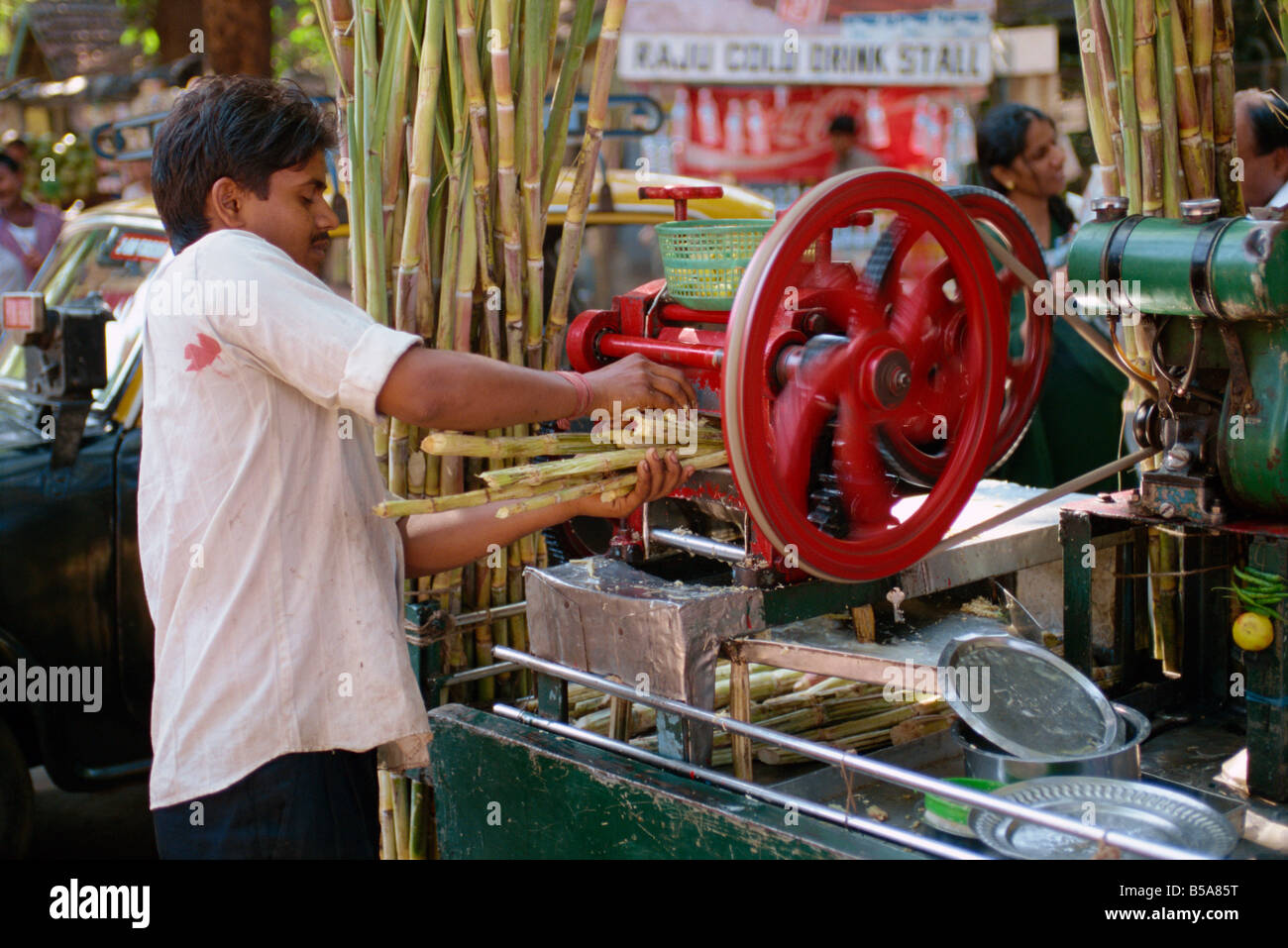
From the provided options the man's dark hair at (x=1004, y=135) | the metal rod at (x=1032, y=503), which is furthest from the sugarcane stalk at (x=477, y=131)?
the man's dark hair at (x=1004, y=135)

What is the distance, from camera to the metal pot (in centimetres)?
197

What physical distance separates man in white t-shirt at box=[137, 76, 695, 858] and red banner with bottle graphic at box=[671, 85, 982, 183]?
6.42 metres

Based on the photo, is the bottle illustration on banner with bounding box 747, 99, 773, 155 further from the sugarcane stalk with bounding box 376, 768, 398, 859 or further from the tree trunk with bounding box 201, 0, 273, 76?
the sugarcane stalk with bounding box 376, 768, 398, 859

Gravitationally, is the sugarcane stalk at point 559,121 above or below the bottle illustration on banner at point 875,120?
below

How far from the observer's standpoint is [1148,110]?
2529mm

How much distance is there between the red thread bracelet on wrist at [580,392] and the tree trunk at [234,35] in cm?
352

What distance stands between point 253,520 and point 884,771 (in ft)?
3.44

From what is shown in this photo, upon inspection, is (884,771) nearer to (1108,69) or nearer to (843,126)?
(1108,69)

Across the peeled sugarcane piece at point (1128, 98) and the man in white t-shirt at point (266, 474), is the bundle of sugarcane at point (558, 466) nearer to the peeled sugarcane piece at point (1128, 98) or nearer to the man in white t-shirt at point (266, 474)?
the man in white t-shirt at point (266, 474)

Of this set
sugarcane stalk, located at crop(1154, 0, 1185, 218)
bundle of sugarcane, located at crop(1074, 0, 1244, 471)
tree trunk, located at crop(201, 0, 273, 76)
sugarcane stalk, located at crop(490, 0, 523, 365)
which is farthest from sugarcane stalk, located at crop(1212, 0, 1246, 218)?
tree trunk, located at crop(201, 0, 273, 76)

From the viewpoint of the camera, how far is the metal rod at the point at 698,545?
2.27m

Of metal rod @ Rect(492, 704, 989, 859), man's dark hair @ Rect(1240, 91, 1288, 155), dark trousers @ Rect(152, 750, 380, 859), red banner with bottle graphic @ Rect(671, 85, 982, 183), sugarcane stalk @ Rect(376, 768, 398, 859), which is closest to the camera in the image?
metal rod @ Rect(492, 704, 989, 859)
